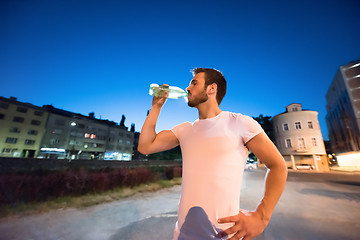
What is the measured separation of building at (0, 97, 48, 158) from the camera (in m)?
33.9

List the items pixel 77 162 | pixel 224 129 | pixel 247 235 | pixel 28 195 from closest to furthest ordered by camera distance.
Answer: pixel 247 235 < pixel 224 129 < pixel 28 195 < pixel 77 162

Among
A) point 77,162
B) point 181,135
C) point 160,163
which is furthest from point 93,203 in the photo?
point 160,163

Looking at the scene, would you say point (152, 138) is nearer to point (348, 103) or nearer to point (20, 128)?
point (348, 103)

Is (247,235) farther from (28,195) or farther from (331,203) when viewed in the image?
(331,203)

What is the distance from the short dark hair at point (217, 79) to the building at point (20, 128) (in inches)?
1921

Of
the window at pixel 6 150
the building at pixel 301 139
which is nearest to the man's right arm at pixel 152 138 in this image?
the building at pixel 301 139

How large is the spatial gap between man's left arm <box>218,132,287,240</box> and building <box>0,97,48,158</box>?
49.1 meters

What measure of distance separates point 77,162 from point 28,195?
497 inches

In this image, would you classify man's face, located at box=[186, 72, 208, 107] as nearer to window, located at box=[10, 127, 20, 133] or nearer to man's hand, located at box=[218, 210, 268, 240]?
man's hand, located at box=[218, 210, 268, 240]

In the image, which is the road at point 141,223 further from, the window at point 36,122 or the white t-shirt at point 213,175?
the window at point 36,122

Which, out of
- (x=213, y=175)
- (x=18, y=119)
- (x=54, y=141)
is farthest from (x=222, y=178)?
(x=18, y=119)

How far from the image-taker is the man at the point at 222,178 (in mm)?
997

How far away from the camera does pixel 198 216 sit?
3.43 feet

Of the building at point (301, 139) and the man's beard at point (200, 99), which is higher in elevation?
the building at point (301, 139)
